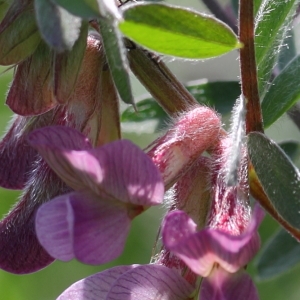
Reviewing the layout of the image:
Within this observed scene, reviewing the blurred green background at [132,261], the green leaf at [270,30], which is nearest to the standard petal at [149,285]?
the green leaf at [270,30]

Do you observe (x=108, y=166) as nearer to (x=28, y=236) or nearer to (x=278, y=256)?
(x=28, y=236)

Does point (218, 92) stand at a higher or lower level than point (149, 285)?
lower

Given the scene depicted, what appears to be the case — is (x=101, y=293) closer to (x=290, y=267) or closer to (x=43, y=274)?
(x=290, y=267)

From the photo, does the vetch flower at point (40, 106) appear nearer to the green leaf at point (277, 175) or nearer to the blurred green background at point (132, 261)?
the green leaf at point (277, 175)

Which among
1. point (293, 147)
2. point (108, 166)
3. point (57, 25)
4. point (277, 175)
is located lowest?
point (293, 147)

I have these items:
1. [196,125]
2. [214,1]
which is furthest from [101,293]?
[214,1]

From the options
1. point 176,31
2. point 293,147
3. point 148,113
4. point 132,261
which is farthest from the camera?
point 132,261

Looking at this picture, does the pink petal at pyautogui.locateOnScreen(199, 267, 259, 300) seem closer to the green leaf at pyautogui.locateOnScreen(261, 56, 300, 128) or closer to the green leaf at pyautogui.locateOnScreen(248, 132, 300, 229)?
the green leaf at pyautogui.locateOnScreen(248, 132, 300, 229)

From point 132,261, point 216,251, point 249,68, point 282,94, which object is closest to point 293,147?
point 282,94
